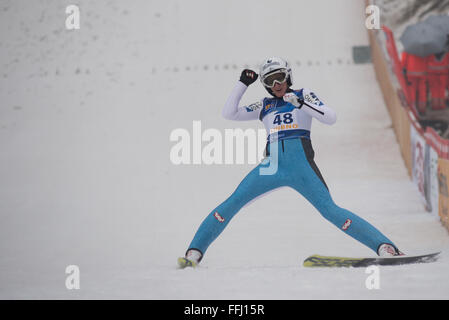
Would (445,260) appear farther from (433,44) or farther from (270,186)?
(433,44)

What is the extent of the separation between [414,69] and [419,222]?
492 centimetres

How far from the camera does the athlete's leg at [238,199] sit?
14.7 feet

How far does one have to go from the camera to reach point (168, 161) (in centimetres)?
1032

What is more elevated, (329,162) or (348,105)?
(348,105)

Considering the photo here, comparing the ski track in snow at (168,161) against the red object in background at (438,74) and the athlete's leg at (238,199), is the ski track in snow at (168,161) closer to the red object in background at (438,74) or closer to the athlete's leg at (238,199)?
the athlete's leg at (238,199)

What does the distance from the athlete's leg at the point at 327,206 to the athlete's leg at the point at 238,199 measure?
155 millimetres

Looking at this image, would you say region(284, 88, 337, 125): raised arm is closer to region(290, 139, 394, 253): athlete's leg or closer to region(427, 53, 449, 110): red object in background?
region(290, 139, 394, 253): athlete's leg

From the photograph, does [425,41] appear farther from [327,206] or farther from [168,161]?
[327,206]

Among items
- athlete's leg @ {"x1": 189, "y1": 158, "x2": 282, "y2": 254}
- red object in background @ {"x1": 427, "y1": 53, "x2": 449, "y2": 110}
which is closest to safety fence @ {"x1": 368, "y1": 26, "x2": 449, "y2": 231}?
red object in background @ {"x1": 427, "y1": 53, "x2": 449, "y2": 110}

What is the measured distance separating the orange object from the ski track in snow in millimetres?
732

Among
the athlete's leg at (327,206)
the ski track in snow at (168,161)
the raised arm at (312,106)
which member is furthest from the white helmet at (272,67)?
the ski track in snow at (168,161)

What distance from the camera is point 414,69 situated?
36.9 ft

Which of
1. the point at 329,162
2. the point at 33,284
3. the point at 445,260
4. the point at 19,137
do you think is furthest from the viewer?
the point at 19,137
